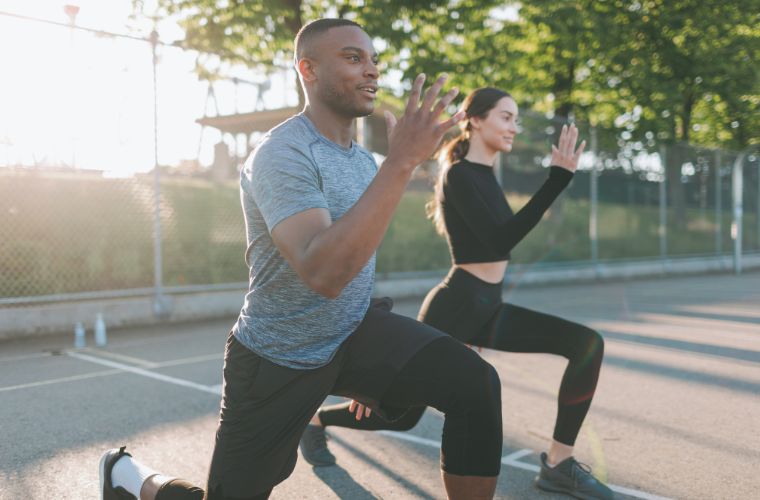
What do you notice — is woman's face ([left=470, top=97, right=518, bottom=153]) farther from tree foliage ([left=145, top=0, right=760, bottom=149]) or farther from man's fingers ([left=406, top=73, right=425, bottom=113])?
tree foliage ([left=145, top=0, right=760, bottom=149])

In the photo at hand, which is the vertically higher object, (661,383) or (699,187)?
(699,187)

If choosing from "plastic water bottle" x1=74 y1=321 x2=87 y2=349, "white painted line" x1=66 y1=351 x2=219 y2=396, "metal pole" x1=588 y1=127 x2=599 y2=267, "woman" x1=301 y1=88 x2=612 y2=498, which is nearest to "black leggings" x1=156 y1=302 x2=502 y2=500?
"woman" x1=301 y1=88 x2=612 y2=498

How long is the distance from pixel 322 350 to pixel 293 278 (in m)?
0.27

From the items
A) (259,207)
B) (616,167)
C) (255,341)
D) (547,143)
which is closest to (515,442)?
(255,341)

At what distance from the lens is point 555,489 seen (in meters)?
3.44

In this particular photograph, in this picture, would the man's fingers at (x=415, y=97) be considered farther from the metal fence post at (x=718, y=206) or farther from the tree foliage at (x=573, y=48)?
the metal fence post at (x=718, y=206)

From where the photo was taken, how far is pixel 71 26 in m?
8.01

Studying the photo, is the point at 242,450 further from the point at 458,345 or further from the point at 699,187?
the point at 699,187

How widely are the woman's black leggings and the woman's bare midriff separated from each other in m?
0.02

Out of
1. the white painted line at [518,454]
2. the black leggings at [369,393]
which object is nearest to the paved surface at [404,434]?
the white painted line at [518,454]

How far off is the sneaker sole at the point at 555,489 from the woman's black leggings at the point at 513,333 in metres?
0.22

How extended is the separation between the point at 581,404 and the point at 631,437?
118 cm

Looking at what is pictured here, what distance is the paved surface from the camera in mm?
3615

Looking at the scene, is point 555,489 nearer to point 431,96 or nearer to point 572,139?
point 572,139
